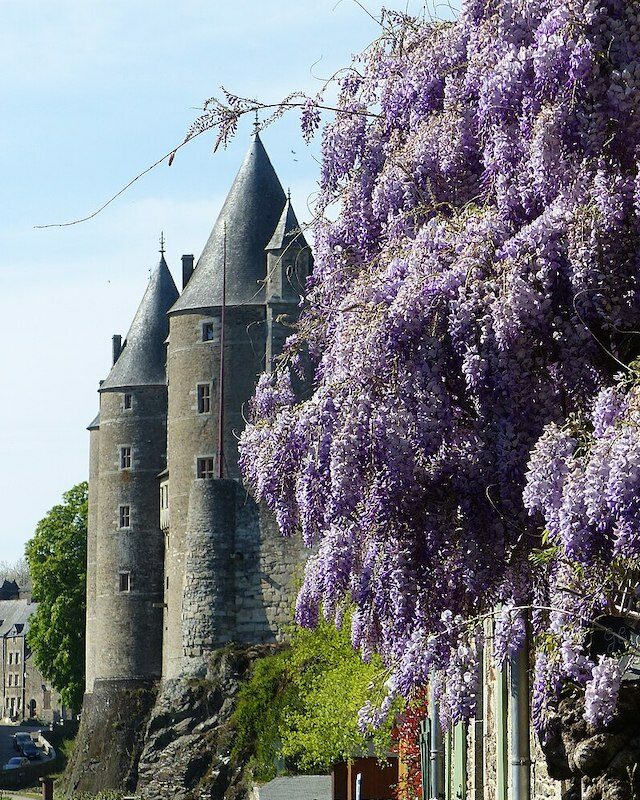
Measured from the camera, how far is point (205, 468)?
2136 inches

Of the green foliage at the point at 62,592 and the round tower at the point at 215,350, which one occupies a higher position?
the round tower at the point at 215,350

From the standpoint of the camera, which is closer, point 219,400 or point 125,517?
point 219,400

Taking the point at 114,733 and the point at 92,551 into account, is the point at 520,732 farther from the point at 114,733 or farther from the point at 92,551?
the point at 92,551

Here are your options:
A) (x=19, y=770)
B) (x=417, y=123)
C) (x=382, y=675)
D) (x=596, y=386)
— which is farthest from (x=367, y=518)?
(x=19, y=770)

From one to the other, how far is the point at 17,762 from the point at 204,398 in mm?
24884

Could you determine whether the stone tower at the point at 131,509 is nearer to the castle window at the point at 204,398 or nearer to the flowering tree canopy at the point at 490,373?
the castle window at the point at 204,398

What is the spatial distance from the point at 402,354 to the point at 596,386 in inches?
37.3

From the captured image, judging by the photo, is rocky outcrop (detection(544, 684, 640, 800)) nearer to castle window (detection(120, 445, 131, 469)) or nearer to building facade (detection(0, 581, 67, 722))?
castle window (detection(120, 445, 131, 469))

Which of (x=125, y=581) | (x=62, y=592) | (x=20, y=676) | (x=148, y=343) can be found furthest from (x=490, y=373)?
(x=20, y=676)

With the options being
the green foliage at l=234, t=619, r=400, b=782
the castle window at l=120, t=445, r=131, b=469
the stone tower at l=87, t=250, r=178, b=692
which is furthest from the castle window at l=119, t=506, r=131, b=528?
the green foliage at l=234, t=619, r=400, b=782

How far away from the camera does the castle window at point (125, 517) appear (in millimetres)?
59019

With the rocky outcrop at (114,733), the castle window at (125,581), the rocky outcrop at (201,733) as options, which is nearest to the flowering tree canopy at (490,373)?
the rocky outcrop at (201,733)

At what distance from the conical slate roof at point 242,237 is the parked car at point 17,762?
78.7 ft

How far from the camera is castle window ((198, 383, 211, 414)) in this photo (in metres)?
54.2
